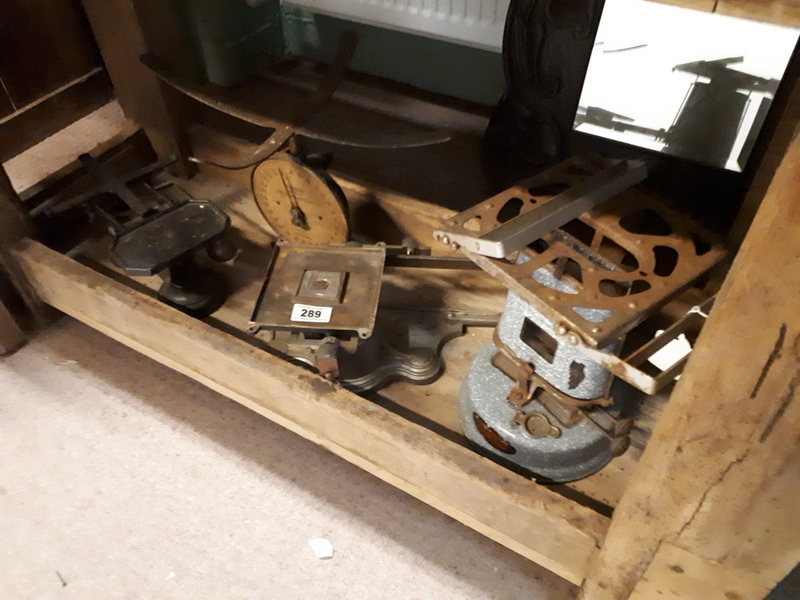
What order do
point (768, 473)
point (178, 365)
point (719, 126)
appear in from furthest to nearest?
point (178, 365) → point (719, 126) → point (768, 473)

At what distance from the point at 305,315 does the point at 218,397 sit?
34 centimetres

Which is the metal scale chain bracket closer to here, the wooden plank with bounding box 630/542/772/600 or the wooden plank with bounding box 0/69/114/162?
the wooden plank with bounding box 630/542/772/600

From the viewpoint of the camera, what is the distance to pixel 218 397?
110 cm

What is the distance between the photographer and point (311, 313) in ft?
2.83

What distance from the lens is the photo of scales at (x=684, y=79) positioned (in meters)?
0.77

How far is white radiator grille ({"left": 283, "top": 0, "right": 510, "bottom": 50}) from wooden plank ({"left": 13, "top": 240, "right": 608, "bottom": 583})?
0.72 meters

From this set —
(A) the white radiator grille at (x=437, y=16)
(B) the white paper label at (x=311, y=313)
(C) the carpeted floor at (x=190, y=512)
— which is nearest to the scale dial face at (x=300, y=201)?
(B) the white paper label at (x=311, y=313)

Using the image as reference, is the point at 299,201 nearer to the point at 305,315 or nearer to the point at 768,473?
the point at 305,315

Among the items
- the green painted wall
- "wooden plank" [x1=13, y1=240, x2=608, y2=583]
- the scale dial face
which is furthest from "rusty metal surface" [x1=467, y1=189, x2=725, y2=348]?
the green painted wall

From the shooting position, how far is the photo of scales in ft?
2.52

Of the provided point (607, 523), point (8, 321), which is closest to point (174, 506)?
point (8, 321)

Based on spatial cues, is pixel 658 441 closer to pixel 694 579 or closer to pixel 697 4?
pixel 694 579

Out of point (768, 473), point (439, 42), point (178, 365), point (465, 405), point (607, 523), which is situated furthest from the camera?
point (439, 42)

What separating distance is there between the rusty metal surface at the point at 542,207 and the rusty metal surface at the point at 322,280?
0.77 ft
